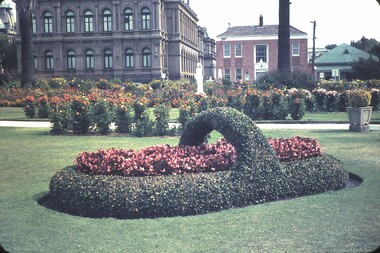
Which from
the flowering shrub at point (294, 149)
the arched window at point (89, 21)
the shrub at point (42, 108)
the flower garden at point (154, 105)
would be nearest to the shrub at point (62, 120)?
the flower garden at point (154, 105)

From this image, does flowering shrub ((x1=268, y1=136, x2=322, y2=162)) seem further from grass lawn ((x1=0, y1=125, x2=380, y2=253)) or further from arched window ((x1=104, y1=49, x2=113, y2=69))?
arched window ((x1=104, y1=49, x2=113, y2=69))

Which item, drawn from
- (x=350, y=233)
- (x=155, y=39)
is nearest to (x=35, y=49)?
(x=155, y=39)

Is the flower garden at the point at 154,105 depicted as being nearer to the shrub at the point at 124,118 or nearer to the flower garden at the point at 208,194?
the shrub at the point at 124,118

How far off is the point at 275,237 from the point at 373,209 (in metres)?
1.98

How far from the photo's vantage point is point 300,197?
24.8ft

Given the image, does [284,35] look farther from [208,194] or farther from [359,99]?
[208,194]

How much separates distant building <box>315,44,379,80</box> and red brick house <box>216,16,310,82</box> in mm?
1974

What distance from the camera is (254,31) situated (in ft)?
180

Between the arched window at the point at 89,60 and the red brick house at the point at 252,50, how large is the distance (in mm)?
15704

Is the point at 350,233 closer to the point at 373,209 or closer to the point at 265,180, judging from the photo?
the point at 373,209

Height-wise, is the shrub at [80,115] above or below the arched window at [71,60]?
below

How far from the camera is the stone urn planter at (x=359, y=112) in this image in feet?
52.1

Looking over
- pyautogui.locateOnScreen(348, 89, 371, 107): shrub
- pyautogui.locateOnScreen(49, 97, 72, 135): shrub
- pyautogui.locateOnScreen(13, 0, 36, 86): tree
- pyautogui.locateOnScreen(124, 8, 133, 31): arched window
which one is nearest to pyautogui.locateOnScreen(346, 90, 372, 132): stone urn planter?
pyautogui.locateOnScreen(348, 89, 371, 107): shrub

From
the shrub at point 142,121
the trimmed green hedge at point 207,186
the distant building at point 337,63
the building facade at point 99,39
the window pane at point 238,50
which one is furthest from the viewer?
the window pane at point 238,50
